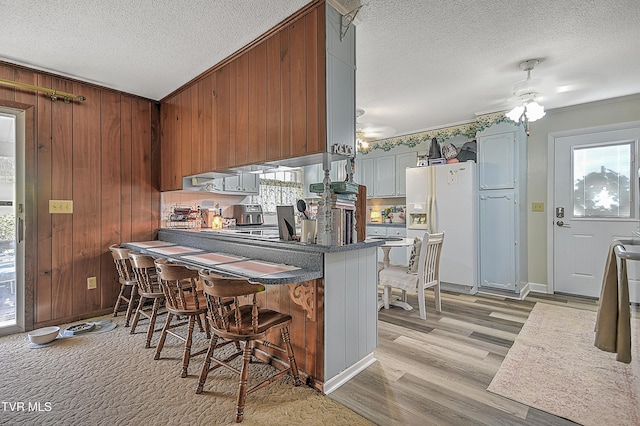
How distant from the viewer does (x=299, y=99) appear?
7.19 feet

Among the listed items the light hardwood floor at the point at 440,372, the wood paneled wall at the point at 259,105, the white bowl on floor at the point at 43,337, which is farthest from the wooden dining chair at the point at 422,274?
the white bowl on floor at the point at 43,337

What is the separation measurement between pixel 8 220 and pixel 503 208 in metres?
5.67

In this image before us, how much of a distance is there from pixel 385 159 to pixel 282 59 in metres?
3.74

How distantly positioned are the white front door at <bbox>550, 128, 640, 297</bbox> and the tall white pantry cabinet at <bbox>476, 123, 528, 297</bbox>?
1.35 ft

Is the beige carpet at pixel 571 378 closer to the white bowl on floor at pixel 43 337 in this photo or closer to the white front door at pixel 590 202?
the white front door at pixel 590 202

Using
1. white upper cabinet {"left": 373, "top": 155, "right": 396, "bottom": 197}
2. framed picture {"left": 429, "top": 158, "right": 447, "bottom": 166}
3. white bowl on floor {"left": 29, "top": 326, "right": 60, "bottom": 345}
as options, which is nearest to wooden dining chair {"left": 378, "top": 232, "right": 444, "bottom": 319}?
framed picture {"left": 429, "top": 158, "right": 447, "bottom": 166}

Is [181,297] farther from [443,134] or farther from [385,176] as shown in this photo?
[443,134]

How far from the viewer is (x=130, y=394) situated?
1952mm

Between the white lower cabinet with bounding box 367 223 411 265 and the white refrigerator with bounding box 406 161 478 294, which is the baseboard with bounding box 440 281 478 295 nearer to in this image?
the white refrigerator with bounding box 406 161 478 294

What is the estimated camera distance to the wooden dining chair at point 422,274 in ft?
10.5

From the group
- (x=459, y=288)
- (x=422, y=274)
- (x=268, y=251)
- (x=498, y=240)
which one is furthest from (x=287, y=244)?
(x=498, y=240)

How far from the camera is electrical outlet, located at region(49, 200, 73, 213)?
3145 millimetres

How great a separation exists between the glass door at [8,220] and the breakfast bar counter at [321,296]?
195 centimetres

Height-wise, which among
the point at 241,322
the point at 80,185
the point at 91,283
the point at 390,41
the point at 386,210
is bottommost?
the point at 91,283
